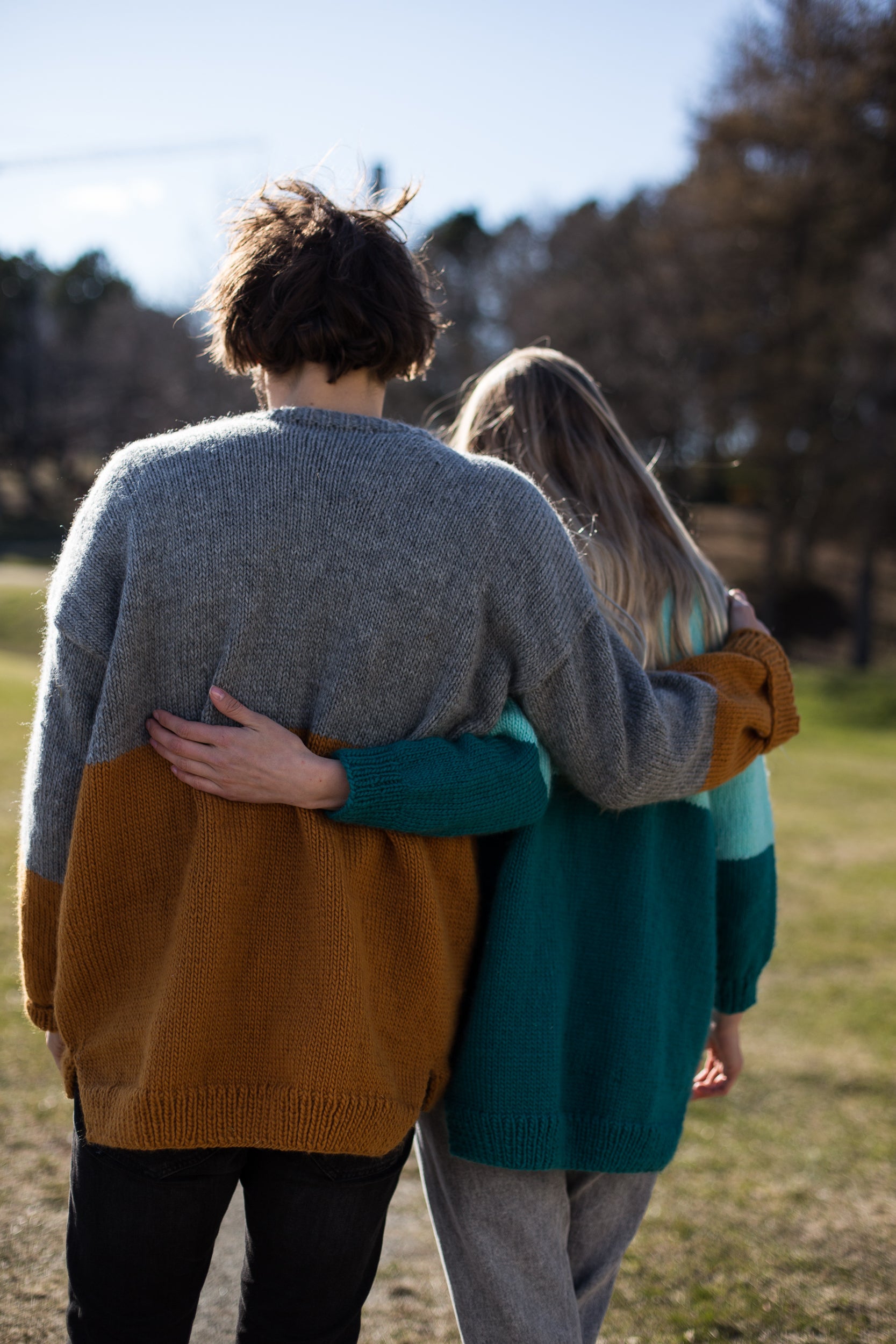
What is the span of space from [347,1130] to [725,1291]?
162 cm

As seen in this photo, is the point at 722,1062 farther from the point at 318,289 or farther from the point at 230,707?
the point at 318,289

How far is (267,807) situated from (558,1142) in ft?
2.28

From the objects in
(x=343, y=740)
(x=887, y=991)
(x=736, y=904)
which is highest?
(x=343, y=740)

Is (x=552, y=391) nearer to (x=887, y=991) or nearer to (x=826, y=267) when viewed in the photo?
(x=887, y=991)

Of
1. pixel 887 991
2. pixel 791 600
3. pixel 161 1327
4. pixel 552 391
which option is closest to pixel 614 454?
pixel 552 391

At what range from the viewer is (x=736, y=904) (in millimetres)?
1933

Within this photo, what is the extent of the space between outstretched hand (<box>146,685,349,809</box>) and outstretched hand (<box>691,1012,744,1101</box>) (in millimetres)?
1054

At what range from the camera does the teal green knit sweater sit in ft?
4.73

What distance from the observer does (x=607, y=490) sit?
1913 mm

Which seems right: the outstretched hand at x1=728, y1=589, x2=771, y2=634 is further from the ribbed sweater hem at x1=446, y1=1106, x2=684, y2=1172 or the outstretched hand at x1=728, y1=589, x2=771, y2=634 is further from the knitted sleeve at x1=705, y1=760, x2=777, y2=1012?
the ribbed sweater hem at x1=446, y1=1106, x2=684, y2=1172

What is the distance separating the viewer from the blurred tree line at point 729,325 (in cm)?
1812

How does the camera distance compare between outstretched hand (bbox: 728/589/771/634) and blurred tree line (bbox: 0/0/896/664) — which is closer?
outstretched hand (bbox: 728/589/771/634)

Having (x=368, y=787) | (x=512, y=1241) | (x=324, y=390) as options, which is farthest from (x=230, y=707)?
(x=512, y=1241)

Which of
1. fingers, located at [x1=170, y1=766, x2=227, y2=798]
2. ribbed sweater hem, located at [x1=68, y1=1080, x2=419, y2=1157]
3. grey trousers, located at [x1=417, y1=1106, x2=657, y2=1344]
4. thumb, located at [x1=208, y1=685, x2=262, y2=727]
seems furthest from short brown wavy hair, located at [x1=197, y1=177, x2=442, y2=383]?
grey trousers, located at [x1=417, y1=1106, x2=657, y2=1344]
